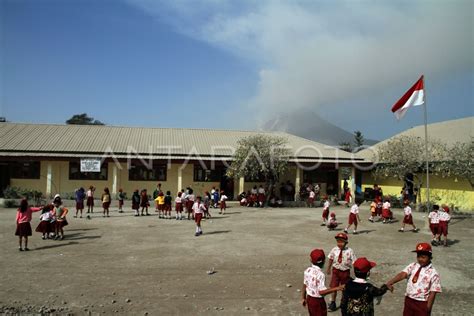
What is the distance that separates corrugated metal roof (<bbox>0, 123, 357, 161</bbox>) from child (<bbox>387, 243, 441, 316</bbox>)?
19.4 m

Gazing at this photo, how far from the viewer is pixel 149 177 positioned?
2402 centimetres

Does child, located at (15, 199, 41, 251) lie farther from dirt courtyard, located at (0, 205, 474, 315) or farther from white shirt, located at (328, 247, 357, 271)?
white shirt, located at (328, 247, 357, 271)

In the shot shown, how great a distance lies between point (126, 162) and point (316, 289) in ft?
66.3

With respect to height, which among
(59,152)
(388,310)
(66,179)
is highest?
(59,152)

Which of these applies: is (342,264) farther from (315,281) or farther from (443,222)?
(443,222)

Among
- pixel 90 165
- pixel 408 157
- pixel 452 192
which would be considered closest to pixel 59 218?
pixel 90 165

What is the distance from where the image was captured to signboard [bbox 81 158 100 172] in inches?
869

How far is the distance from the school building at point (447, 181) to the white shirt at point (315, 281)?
16.3 metres

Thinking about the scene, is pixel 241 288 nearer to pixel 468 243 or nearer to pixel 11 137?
pixel 468 243

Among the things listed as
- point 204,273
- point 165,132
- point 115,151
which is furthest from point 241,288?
point 165,132

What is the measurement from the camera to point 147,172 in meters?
24.0

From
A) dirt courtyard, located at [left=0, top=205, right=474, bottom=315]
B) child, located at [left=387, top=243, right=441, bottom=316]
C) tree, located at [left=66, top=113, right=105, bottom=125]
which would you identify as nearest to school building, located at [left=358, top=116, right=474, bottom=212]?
dirt courtyard, located at [left=0, top=205, right=474, bottom=315]

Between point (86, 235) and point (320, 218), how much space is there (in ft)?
32.8

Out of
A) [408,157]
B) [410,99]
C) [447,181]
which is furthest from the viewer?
[447,181]
